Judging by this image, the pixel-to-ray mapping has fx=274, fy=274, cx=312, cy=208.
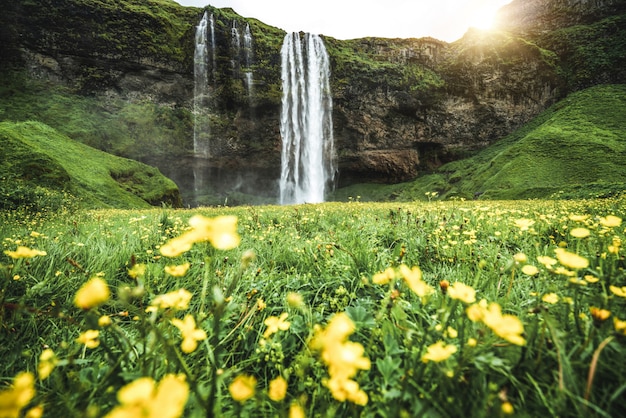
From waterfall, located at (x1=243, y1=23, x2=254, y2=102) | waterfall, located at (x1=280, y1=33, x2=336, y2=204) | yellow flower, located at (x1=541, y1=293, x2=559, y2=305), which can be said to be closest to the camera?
yellow flower, located at (x1=541, y1=293, x2=559, y2=305)

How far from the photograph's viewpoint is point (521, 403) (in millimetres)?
840

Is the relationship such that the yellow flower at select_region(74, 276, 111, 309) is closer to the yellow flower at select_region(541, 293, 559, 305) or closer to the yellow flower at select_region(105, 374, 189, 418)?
the yellow flower at select_region(105, 374, 189, 418)

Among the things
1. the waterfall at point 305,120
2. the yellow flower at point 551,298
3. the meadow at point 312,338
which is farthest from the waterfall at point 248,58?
the yellow flower at point 551,298

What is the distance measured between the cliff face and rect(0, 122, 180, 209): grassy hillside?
8.17 m

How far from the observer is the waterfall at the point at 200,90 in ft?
98.7

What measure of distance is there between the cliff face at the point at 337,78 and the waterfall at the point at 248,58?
0.37 meters

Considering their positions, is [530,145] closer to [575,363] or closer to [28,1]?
[575,363]

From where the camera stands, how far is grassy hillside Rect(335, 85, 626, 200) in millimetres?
20047

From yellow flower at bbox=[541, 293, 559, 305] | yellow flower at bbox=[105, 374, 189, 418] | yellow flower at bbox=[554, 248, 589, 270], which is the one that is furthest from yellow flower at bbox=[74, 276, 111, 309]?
yellow flower at bbox=[541, 293, 559, 305]

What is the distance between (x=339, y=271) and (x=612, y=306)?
4.35 ft

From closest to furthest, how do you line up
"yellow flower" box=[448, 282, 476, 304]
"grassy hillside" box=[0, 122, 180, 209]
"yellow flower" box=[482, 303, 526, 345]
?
"yellow flower" box=[482, 303, 526, 345]
"yellow flower" box=[448, 282, 476, 304]
"grassy hillside" box=[0, 122, 180, 209]

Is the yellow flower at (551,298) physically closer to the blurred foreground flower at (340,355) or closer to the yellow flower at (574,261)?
the yellow flower at (574,261)

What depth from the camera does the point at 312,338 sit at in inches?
45.4

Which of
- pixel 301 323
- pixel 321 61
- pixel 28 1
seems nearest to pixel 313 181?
pixel 321 61
